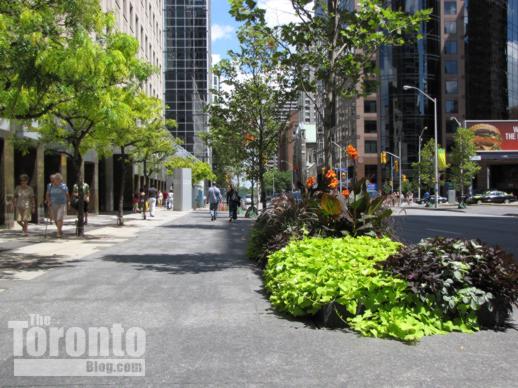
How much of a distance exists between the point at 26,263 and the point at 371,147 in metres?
88.9

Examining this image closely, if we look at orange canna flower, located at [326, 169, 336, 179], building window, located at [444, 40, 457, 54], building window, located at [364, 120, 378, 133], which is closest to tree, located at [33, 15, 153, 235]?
orange canna flower, located at [326, 169, 336, 179]

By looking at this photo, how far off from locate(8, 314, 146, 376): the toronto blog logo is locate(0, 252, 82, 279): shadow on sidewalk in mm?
3919

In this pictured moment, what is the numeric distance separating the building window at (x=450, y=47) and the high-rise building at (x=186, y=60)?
129ft

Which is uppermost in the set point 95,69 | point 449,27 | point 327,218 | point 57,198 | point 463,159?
point 449,27

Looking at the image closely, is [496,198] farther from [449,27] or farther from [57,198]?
[57,198]

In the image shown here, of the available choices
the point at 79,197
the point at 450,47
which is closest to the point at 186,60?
the point at 450,47

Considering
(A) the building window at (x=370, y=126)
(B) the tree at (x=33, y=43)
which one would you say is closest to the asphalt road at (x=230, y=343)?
(B) the tree at (x=33, y=43)

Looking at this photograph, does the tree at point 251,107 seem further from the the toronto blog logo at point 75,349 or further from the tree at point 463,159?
the tree at point 463,159

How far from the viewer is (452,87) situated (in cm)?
9331

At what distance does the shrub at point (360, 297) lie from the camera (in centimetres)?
547

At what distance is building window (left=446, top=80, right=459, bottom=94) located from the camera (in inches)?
3659

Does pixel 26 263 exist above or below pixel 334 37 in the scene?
below

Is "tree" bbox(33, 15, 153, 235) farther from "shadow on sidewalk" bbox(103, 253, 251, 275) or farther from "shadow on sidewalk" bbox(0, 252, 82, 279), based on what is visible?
"shadow on sidewalk" bbox(0, 252, 82, 279)

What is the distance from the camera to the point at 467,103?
92.2 meters
